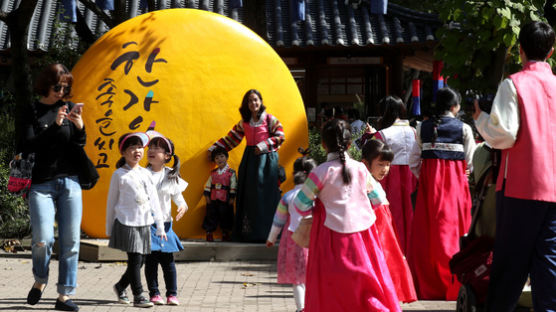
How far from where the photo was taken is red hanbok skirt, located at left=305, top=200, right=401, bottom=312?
526 cm

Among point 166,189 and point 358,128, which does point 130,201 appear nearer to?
point 166,189

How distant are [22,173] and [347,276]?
2.79 meters

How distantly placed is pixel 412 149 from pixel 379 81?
32.0 ft

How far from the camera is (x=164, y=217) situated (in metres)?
7.23

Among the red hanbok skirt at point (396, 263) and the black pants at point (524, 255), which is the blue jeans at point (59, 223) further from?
the black pants at point (524, 255)

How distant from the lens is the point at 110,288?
25.9 ft

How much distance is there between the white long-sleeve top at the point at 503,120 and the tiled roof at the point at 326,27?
34.7ft

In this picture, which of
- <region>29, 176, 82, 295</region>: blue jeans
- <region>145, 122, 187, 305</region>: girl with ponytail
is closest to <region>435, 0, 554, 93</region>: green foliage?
<region>145, 122, 187, 305</region>: girl with ponytail

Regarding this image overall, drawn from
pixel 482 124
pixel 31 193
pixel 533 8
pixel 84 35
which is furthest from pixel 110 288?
pixel 84 35

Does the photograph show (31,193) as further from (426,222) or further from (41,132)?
(426,222)

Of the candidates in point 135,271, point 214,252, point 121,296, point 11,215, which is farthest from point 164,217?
point 11,215

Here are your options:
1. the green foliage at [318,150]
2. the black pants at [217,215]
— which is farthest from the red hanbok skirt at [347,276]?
the green foliage at [318,150]

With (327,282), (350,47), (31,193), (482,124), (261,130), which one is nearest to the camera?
(482,124)

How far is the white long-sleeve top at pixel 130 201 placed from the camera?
685 cm
